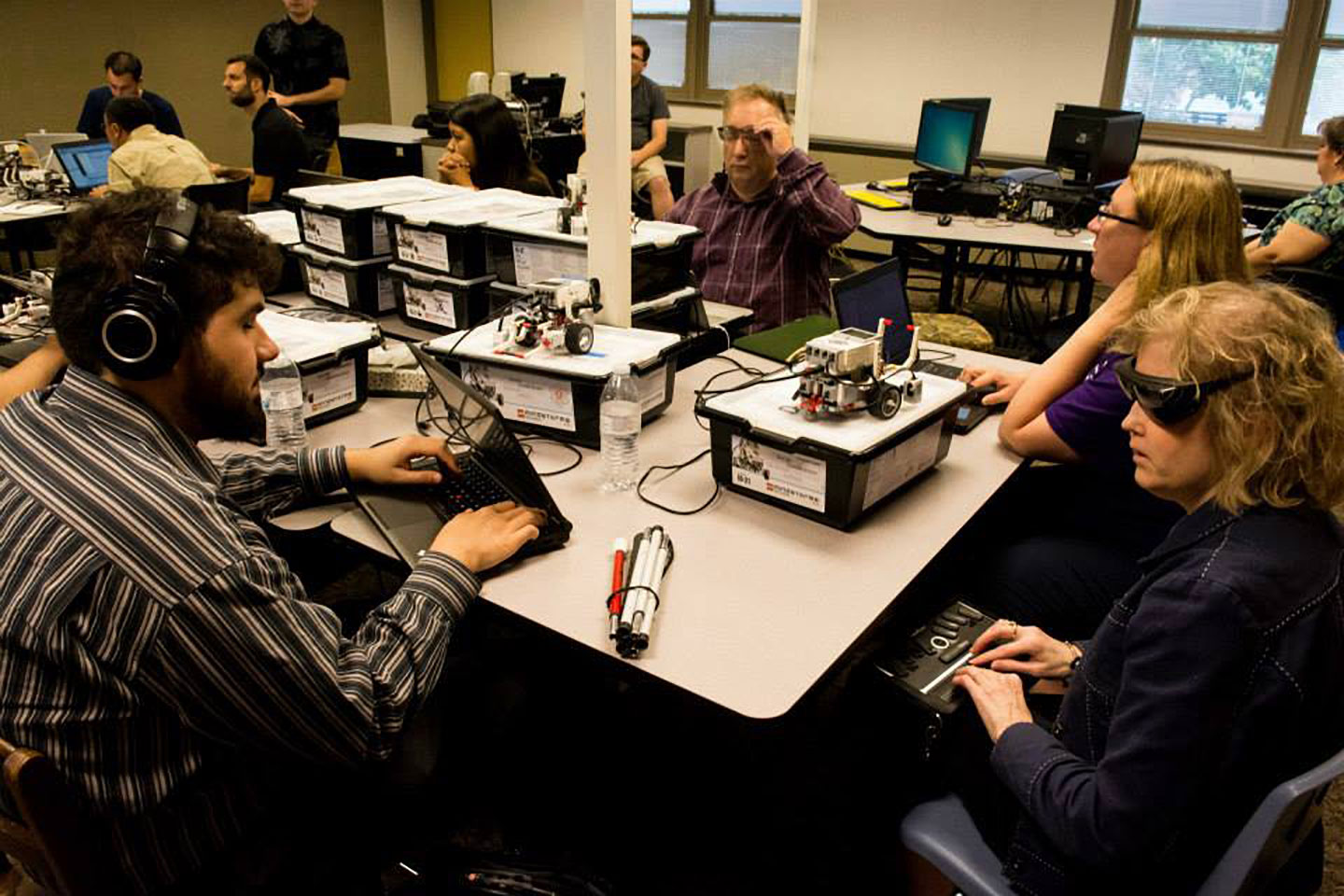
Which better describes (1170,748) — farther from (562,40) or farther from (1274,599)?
(562,40)

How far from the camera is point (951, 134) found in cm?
462

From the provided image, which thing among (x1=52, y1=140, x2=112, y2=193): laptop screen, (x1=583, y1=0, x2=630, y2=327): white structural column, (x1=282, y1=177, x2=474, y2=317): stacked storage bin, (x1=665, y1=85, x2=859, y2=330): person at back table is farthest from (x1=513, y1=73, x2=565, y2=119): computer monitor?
(x1=583, y1=0, x2=630, y2=327): white structural column

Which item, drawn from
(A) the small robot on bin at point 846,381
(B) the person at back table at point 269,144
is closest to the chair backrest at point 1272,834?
(A) the small robot on bin at point 846,381

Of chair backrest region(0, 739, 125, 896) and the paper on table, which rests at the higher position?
the paper on table

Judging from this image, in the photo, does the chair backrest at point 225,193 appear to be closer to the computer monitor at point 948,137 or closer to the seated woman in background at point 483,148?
the seated woman in background at point 483,148

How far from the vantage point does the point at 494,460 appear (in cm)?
161

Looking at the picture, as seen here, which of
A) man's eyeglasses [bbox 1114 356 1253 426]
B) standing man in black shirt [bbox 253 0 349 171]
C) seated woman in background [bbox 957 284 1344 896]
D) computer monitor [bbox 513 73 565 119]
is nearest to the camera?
seated woman in background [bbox 957 284 1344 896]

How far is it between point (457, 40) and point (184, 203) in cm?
798

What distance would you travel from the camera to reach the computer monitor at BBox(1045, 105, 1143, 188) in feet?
14.6

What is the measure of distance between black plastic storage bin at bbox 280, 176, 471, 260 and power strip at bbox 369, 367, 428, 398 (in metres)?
0.54

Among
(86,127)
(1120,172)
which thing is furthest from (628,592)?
(86,127)

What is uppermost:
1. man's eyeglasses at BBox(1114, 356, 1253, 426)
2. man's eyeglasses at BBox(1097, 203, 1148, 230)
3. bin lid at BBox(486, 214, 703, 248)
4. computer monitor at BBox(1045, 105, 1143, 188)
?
computer monitor at BBox(1045, 105, 1143, 188)

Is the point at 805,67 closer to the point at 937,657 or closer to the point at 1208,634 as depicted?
the point at 937,657

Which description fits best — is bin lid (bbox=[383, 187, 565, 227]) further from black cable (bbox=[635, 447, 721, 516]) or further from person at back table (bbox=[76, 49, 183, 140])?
person at back table (bbox=[76, 49, 183, 140])
